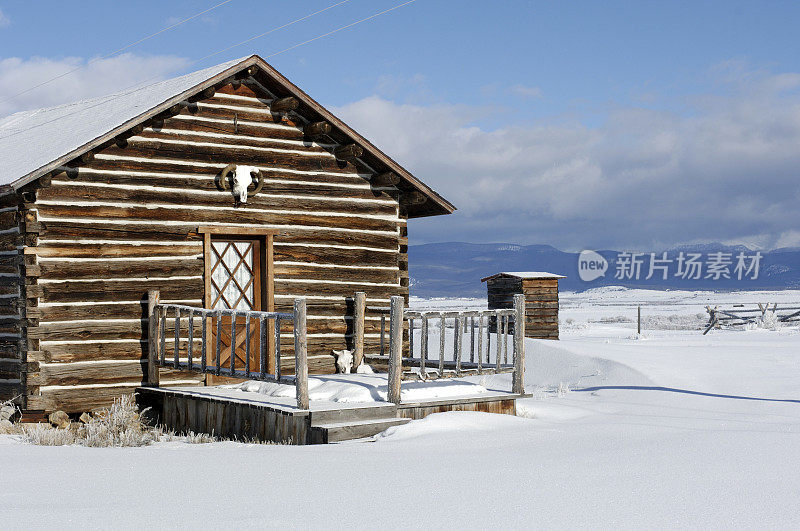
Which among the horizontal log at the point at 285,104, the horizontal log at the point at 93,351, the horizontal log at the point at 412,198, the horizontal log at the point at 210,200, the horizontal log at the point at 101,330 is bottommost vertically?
the horizontal log at the point at 93,351

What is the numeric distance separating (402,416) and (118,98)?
29.5 ft

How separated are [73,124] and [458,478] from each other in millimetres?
10505

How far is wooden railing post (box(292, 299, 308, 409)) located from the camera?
1063 centimetres

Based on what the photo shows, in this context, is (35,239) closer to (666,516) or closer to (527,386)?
(666,516)

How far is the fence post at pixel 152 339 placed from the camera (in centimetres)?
1328

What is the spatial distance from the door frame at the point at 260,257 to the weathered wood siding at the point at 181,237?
0.37 feet

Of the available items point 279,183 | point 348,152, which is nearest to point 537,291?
point 348,152

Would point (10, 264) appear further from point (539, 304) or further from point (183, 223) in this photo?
point (539, 304)

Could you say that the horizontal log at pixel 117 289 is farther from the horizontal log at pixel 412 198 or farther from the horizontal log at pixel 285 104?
the horizontal log at pixel 412 198

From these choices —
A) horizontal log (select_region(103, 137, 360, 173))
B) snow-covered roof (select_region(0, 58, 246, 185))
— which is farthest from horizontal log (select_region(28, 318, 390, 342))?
horizontal log (select_region(103, 137, 360, 173))

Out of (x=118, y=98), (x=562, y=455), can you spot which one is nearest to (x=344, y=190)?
(x=118, y=98)

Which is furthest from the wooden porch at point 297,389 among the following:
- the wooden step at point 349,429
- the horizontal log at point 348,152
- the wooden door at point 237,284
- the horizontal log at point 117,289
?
the horizontal log at point 348,152

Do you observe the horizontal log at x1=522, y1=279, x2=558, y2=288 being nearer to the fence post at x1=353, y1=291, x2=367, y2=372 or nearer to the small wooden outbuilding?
the small wooden outbuilding

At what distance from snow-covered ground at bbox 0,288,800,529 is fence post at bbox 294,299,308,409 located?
3.08ft
